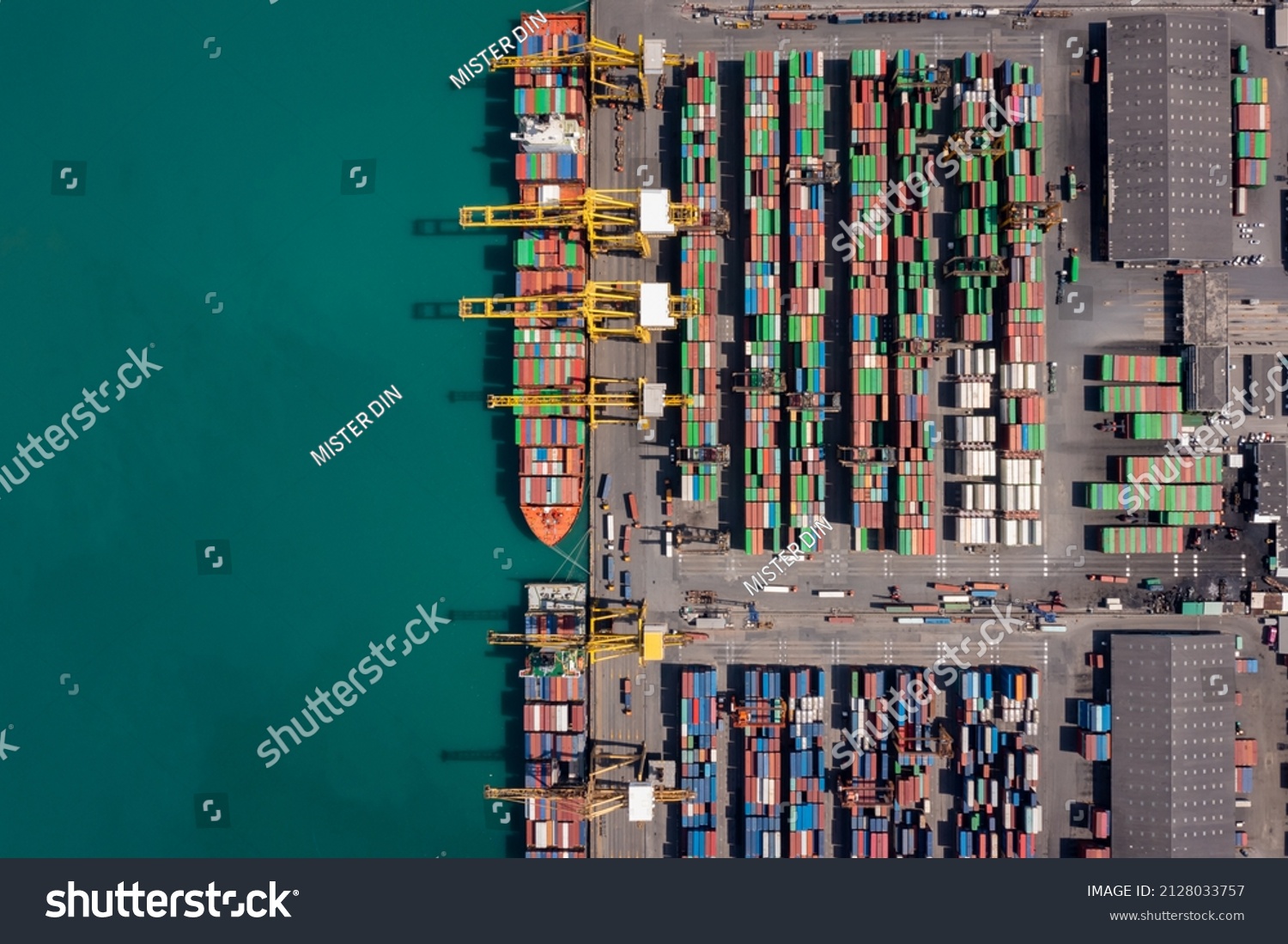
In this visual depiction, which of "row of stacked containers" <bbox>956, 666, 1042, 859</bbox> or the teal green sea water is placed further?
the teal green sea water

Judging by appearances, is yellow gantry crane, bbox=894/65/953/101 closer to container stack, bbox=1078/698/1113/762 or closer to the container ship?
the container ship

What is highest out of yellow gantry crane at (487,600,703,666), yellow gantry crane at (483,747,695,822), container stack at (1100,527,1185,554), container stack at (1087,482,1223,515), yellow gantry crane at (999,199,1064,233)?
yellow gantry crane at (999,199,1064,233)

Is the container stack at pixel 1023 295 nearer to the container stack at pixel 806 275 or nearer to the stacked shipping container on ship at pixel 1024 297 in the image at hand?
the stacked shipping container on ship at pixel 1024 297

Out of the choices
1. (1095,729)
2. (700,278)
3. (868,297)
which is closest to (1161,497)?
(1095,729)

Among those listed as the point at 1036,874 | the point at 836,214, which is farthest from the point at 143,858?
the point at 836,214

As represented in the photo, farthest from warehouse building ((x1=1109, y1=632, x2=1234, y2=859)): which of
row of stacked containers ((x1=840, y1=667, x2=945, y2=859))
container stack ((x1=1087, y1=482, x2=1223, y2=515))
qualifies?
row of stacked containers ((x1=840, y1=667, x2=945, y2=859))

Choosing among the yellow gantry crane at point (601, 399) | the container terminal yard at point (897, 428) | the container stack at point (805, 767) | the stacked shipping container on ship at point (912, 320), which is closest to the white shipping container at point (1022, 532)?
the container terminal yard at point (897, 428)
